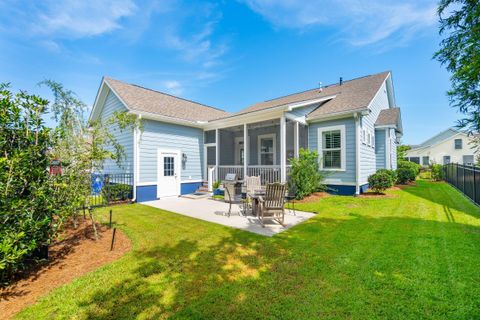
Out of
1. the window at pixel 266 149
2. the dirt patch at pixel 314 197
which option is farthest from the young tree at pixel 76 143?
the window at pixel 266 149

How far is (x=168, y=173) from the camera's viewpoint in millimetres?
11391

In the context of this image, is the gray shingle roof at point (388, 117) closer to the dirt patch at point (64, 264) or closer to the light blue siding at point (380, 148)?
the light blue siding at point (380, 148)

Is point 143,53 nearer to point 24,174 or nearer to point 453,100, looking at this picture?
point 24,174

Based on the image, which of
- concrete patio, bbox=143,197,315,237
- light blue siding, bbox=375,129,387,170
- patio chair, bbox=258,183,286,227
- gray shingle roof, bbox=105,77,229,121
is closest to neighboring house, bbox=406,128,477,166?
light blue siding, bbox=375,129,387,170

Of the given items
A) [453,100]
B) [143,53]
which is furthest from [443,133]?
[143,53]

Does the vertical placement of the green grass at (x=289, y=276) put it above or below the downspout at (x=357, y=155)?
below

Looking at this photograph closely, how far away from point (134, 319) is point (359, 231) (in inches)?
206

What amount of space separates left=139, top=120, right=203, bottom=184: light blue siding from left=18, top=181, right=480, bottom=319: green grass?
5.13m

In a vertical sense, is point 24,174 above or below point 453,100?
below

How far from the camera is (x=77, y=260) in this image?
4.04 metres

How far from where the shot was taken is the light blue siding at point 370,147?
10656 millimetres

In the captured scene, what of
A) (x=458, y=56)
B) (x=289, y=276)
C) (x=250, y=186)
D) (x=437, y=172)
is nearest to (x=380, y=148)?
(x=458, y=56)

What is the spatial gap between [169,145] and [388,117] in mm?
13646

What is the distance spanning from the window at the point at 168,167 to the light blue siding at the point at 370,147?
9.88 meters
